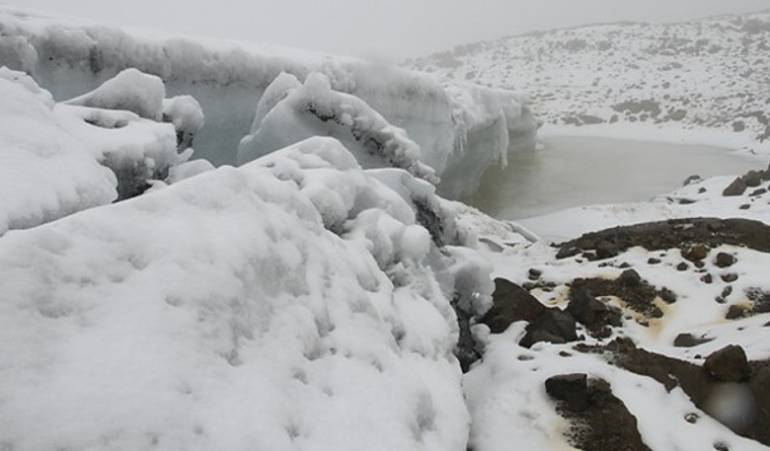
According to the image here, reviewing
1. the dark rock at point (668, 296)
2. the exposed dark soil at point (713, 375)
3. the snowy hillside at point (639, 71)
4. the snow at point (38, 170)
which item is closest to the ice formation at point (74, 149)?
the snow at point (38, 170)

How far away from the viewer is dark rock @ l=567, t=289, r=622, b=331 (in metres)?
6.24

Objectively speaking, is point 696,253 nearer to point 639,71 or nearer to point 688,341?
point 688,341

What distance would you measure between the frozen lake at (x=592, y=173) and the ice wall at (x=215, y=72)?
3860 mm

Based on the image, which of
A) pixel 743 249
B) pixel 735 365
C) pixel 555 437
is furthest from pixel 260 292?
pixel 743 249

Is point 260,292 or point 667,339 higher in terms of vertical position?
point 260,292

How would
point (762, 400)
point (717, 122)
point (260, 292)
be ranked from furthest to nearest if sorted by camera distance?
point (717, 122) < point (762, 400) < point (260, 292)

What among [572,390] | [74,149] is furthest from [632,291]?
[74,149]

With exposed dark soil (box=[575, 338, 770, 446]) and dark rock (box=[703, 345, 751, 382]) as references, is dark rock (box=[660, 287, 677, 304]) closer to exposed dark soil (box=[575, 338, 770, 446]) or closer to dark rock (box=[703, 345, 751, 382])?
exposed dark soil (box=[575, 338, 770, 446])

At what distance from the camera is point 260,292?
2822 millimetres

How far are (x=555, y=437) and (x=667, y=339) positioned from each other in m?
2.93

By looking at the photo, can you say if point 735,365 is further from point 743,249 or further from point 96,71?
point 96,71

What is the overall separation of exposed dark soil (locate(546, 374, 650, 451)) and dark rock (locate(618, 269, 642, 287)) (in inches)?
139

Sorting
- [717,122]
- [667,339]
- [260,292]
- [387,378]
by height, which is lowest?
[717,122]

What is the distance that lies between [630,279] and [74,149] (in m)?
6.53
